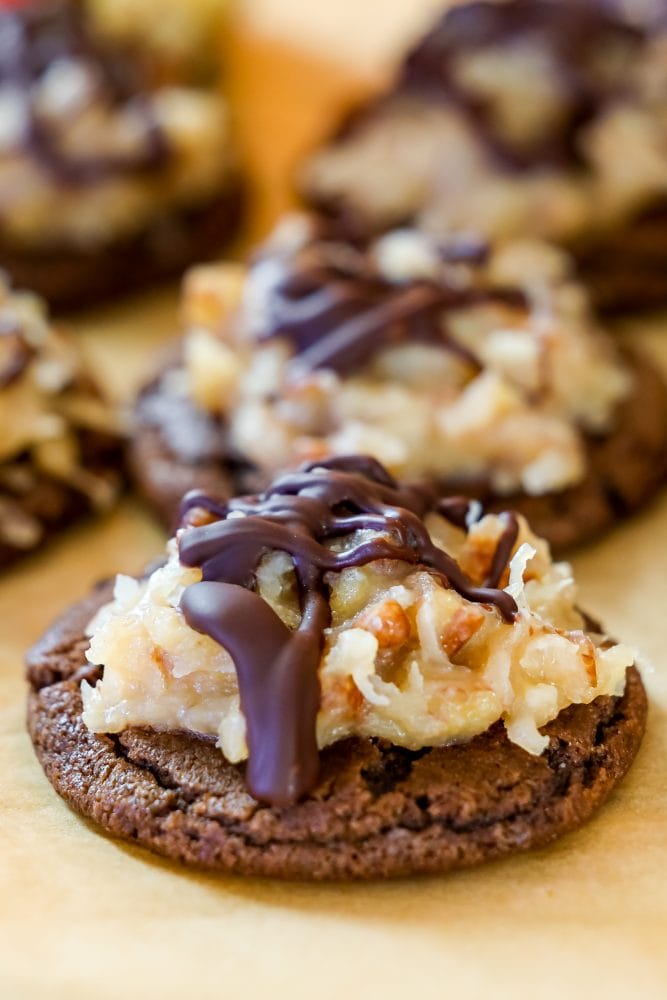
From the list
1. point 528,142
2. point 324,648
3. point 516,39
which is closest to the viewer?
point 324,648

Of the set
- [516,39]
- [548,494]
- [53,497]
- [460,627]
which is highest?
[516,39]

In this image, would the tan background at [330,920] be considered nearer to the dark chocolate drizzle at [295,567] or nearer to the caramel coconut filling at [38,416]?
the dark chocolate drizzle at [295,567]

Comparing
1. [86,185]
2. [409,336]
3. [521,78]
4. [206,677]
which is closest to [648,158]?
[521,78]

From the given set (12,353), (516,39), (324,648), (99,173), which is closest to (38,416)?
(12,353)

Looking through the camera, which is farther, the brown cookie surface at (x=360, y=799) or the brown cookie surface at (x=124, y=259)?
the brown cookie surface at (x=124, y=259)

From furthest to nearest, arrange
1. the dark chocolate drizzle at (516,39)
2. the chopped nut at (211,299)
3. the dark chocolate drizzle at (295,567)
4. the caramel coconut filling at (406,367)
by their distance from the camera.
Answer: the dark chocolate drizzle at (516,39) → the chopped nut at (211,299) → the caramel coconut filling at (406,367) → the dark chocolate drizzle at (295,567)

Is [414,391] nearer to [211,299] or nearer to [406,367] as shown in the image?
[406,367]

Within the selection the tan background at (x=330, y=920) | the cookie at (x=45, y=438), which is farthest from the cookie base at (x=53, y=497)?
the tan background at (x=330, y=920)
